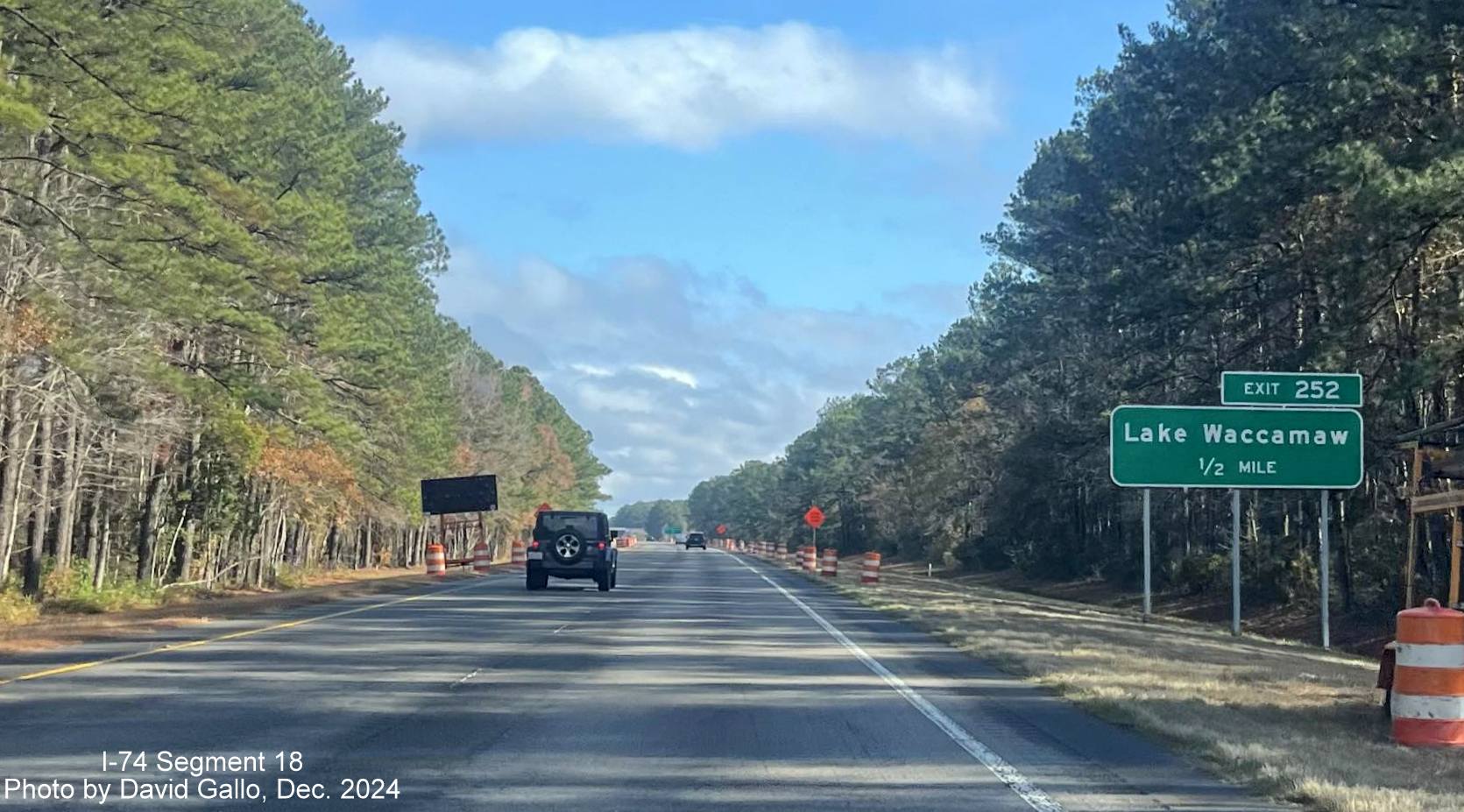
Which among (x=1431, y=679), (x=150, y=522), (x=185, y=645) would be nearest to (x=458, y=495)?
(x=150, y=522)

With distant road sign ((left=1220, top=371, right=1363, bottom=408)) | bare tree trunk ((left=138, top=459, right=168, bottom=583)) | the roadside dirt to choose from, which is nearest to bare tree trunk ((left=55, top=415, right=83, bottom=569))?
bare tree trunk ((left=138, top=459, right=168, bottom=583))

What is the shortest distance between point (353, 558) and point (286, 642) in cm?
6637

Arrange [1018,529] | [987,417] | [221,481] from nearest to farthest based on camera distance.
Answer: [221,481], [1018,529], [987,417]

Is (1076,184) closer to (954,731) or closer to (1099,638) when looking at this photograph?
(1099,638)

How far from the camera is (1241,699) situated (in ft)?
51.7

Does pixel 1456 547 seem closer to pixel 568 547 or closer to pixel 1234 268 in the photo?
pixel 1234 268

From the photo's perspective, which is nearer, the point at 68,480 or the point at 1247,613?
the point at 68,480

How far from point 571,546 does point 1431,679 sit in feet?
92.6

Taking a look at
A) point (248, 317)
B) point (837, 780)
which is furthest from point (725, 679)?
point (248, 317)

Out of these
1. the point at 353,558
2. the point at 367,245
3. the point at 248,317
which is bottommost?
the point at 353,558

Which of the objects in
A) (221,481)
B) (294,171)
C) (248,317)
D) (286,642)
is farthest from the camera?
(221,481)

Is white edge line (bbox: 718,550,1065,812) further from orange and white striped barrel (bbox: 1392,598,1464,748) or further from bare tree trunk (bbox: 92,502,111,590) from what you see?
bare tree trunk (bbox: 92,502,111,590)

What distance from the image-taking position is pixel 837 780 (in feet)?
33.9

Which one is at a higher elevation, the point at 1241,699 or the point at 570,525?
the point at 570,525
